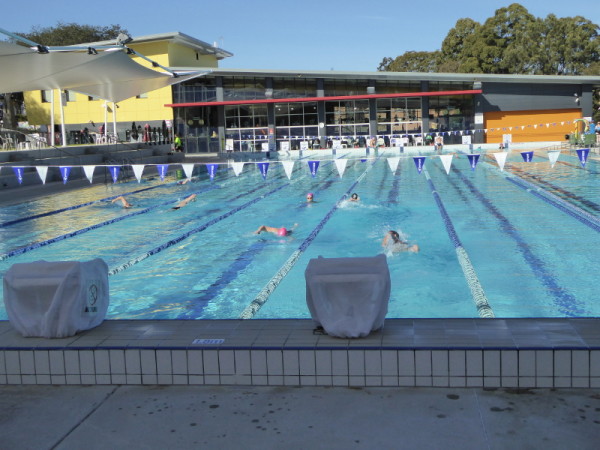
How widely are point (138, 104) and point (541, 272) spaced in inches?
1190

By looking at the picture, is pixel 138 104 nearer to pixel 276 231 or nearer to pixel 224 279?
pixel 276 231

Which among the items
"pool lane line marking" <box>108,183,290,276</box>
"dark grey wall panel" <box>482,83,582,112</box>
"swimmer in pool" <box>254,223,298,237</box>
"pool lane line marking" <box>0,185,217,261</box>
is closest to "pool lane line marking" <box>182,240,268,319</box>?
"swimmer in pool" <box>254,223,298,237</box>

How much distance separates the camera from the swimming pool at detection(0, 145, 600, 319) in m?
6.83

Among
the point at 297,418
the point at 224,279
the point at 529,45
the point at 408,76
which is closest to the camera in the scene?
the point at 297,418

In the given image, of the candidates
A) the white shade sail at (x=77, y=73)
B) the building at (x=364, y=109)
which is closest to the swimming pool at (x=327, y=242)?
the white shade sail at (x=77, y=73)

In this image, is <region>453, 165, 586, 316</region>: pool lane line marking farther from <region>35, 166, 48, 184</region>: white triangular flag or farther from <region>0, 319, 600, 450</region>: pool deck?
<region>35, 166, 48, 184</region>: white triangular flag

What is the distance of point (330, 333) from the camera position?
3.66 metres

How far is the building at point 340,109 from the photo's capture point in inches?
1336

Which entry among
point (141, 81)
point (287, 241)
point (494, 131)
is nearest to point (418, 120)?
point (494, 131)

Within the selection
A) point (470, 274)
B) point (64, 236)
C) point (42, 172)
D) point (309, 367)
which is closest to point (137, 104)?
point (42, 172)

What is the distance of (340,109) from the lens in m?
35.0

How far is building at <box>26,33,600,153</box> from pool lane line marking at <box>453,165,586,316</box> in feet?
75.7

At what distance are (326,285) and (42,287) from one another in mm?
1680

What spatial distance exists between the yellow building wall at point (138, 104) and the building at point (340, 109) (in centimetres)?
6
